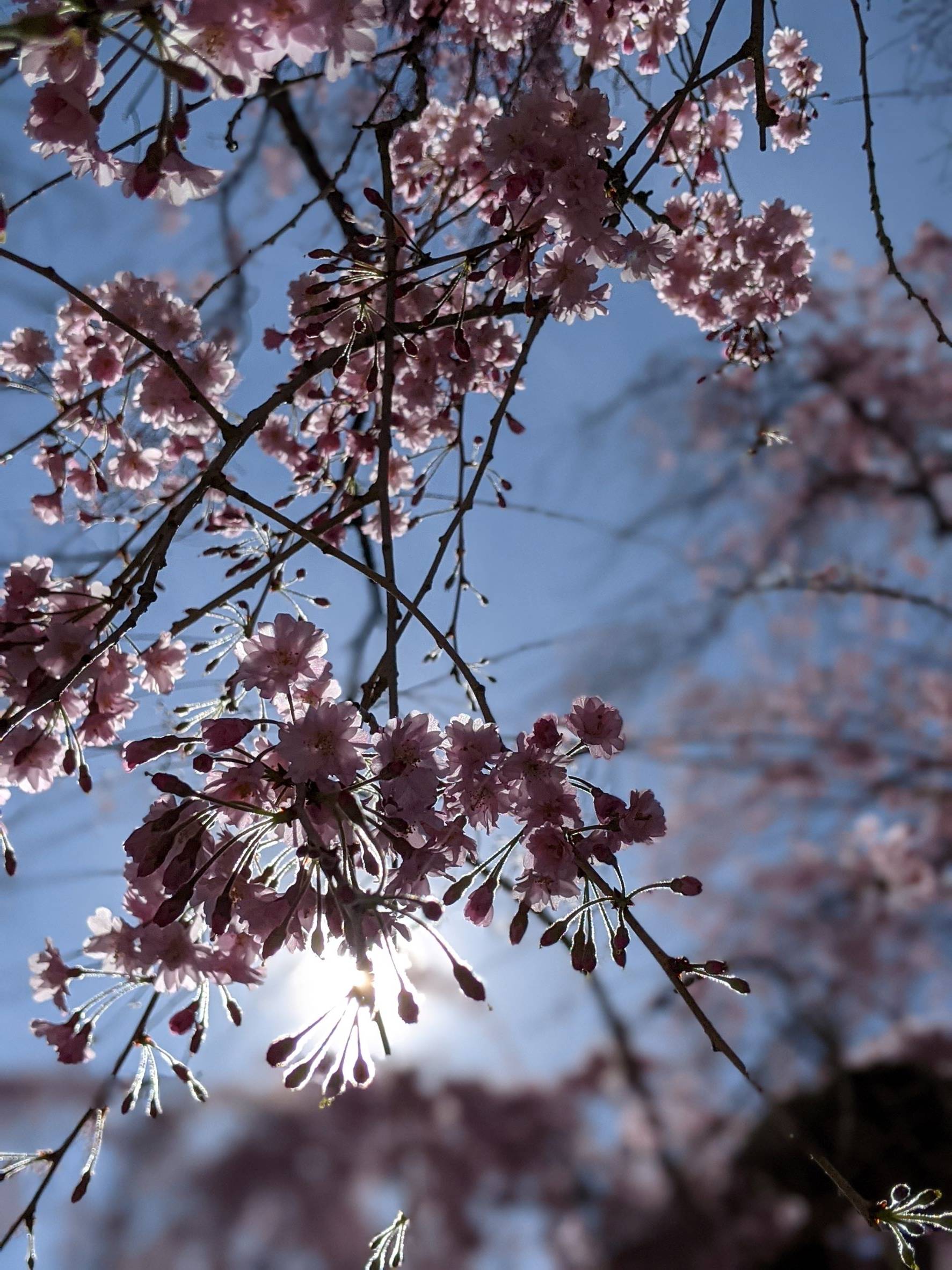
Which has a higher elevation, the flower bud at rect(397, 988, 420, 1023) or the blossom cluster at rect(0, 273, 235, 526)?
the blossom cluster at rect(0, 273, 235, 526)

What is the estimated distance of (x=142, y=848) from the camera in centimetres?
84

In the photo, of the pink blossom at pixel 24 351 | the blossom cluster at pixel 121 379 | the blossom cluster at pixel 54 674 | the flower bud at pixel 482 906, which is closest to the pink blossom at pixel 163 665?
the blossom cluster at pixel 54 674

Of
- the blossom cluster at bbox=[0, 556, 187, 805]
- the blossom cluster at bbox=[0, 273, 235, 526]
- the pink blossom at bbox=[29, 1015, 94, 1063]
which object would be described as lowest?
the pink blossom at bbox=[29, 1015, 94, 1063]

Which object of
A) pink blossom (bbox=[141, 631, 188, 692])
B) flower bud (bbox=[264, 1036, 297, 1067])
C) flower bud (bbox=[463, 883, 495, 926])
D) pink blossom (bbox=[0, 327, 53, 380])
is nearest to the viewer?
flower bud (bbox=[264, 1036, 297, 1067])

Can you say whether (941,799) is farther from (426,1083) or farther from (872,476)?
(426,1083)

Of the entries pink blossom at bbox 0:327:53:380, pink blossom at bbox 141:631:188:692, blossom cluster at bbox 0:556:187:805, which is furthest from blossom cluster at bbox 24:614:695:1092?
pink blossom at bbox 0:327:53:380

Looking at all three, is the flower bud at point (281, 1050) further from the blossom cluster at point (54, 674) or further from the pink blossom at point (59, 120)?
the pink blossom at point (59, 120)

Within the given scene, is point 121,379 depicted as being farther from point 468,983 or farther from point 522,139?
point 468,983

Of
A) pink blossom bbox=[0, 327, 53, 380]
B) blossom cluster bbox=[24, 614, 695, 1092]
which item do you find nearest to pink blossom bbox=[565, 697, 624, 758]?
blossom cluster bbox=[24, 614, 695, 1092]

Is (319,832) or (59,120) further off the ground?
(59,120)

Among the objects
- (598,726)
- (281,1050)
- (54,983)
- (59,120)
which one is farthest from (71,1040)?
(59,120)

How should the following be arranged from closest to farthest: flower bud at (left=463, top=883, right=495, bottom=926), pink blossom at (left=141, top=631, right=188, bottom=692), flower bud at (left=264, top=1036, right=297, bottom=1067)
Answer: flower bud at (left=264, top=1036, right=297, bottom=1067)
flower bud at (left=463, top=883, right=495, bottom=926)
pink blossom at (left=141, top=631, right=188, bottom=692)

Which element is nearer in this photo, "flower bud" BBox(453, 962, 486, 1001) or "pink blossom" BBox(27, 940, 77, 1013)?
"flower bud" BBox(453, 962, 486, 1001)

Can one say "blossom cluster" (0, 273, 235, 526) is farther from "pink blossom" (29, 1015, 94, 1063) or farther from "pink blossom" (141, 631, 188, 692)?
"pink blossom" (29, 1015, 94, 1063)
